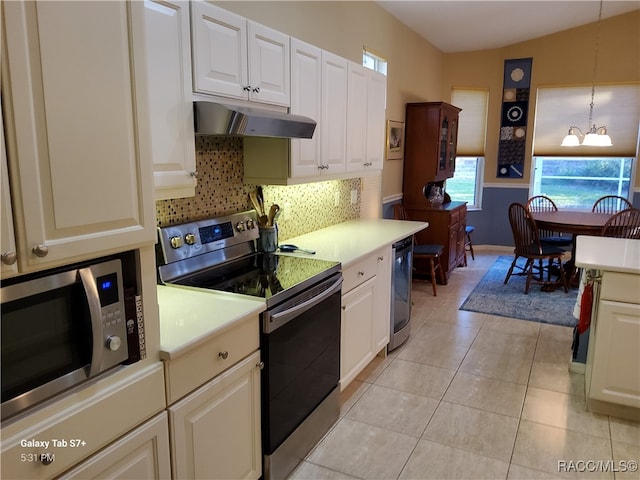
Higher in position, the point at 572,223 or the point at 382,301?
the point at 572,223

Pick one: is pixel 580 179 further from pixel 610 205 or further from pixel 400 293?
pixel 400 293

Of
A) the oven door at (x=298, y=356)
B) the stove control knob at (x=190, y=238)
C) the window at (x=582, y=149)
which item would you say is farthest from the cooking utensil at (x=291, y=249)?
the window at (x=582, y=149)

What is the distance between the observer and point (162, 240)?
6.97 ft

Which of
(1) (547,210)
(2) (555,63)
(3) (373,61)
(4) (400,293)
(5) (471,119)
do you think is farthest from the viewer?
(5) (471,119)

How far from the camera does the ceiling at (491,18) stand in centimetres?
469

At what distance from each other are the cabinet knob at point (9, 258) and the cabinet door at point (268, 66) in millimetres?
1428

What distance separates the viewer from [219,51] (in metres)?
2.05

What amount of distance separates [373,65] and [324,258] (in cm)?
267

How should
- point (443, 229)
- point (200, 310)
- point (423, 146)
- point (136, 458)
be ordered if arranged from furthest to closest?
point (423, 146)
point (443, 229)
point (200, 310)
point (136, 458)

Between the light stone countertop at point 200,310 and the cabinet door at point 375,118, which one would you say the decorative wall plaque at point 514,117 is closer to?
the cabinet door at point 375,118

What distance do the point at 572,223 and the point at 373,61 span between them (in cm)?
248

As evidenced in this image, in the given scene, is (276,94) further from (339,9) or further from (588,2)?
(588,2)

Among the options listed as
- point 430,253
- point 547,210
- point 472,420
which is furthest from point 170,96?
point 547,210

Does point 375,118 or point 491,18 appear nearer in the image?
point 375,118
